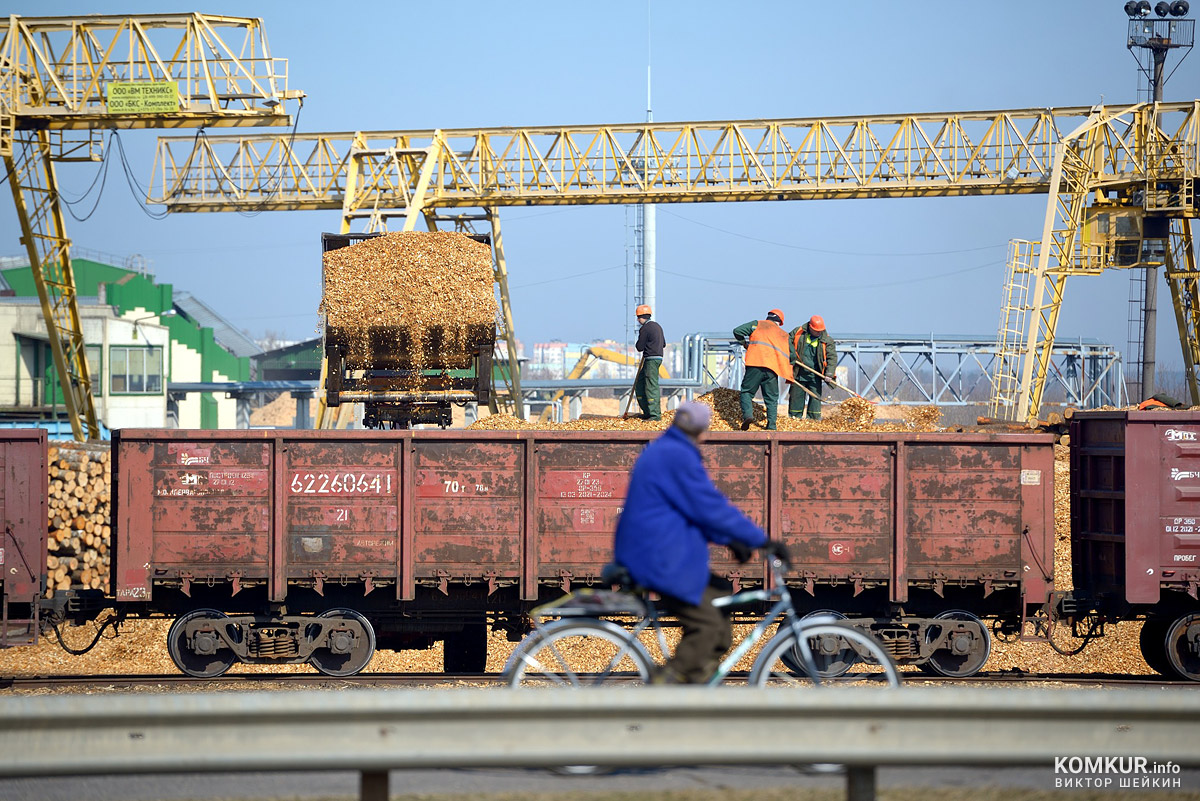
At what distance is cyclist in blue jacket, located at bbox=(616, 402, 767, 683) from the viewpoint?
5.46 metres

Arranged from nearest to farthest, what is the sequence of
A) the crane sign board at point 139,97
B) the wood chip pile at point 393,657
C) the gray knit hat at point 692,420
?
1. the gray knit hat at point 692,420
2. the wood chip pile at point 393,657
3. the crane sign board at point 139,97

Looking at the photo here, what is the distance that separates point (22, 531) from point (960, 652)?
9.61 metres

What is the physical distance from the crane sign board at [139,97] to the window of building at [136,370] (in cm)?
2947

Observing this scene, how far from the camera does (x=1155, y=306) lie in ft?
120

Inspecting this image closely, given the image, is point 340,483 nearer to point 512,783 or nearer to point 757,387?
point 512,783

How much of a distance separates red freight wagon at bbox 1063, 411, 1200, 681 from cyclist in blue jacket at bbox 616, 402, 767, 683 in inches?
275

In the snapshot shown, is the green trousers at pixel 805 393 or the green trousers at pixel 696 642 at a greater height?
the green trousers at pixel 805 393

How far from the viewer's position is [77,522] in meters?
15.5

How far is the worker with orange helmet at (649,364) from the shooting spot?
647 inches

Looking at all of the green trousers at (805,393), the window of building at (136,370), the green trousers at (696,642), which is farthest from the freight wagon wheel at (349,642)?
the window of building at (136,370)

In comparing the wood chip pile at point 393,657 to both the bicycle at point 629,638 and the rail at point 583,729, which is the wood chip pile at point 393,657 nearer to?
the bicycle at point 629,638

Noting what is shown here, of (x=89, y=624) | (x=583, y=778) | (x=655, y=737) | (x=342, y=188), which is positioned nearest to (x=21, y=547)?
(x=89, y=624)

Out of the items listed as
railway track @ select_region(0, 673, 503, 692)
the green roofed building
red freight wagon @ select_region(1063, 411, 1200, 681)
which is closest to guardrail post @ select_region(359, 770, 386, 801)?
railway track @ select_region(0, 673, 503, 692)

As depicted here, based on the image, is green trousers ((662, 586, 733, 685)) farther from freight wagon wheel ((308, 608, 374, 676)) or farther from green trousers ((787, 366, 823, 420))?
green trousers ((787, 366, 823, 420))
